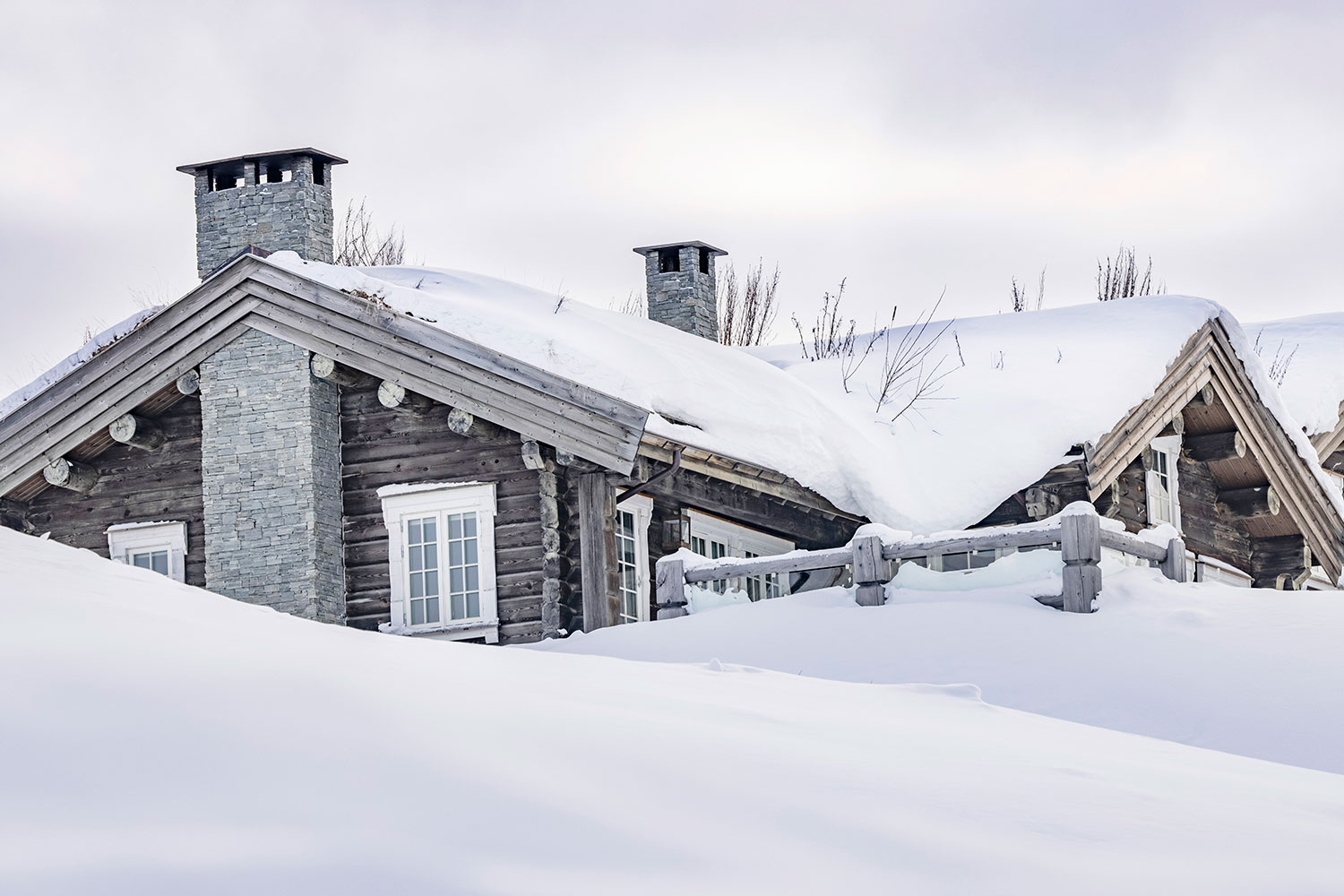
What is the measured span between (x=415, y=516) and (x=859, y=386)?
7.37 meters

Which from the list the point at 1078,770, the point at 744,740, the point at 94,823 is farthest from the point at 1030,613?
the point at 94,823

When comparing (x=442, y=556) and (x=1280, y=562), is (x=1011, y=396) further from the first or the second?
(x=442, y=556)

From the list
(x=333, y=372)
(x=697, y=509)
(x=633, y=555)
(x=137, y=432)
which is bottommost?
(x=633, y=555)

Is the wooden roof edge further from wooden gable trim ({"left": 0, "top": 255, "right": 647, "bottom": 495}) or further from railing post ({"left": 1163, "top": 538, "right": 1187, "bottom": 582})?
railing post ({"left": 1163, "top": 538, "right": 1187, "bottom": 582})

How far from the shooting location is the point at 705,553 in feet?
54.4

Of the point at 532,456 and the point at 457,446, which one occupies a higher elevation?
the point at 457,446

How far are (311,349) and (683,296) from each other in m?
7.02

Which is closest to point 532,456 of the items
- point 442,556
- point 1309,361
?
point 442,556

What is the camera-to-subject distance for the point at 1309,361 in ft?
79.2

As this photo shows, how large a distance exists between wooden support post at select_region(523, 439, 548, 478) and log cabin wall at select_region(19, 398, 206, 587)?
3408mm

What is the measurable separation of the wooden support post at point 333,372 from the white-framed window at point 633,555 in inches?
111

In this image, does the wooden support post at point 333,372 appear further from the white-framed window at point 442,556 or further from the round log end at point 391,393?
the white-framed window at point 442,556

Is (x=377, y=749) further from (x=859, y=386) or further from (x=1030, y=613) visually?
(x=859, y=386)

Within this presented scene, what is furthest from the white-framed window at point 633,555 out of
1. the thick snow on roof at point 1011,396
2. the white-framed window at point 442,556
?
the thick snow on roof at point 1011,396
